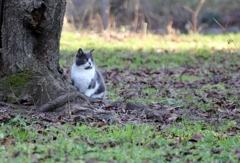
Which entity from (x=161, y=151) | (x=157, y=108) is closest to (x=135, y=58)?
(x=157, y=108)

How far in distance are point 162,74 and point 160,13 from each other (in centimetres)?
1262

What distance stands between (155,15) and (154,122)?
16.2m

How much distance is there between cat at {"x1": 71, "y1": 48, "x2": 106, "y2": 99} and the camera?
8109mm

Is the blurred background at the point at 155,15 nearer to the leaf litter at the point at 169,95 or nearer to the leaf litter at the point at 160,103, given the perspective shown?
the leaf litter at the point at 169,95

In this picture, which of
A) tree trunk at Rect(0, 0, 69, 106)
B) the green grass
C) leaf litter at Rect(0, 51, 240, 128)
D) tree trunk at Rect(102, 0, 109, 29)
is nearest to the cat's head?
leaf litter at Rect(0, 51, 240, 128)

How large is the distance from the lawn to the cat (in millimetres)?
344

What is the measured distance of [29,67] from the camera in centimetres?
658

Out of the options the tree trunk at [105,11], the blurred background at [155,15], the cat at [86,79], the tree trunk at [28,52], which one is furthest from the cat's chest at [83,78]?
the tree trunk at [105,11]

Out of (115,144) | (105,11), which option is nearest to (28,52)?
(115,144)

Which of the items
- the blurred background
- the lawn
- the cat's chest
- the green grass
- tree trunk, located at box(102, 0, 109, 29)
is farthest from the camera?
the blurred background

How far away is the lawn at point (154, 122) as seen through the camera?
4801 millimetres

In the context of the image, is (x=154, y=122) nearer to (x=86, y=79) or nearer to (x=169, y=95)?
(x=86, y=79)

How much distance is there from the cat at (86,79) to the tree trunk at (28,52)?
1.43 m

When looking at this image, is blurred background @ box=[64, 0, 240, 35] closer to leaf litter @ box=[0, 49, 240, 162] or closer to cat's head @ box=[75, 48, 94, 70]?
leaf litter @ box=[0, 49, 240, 162]
